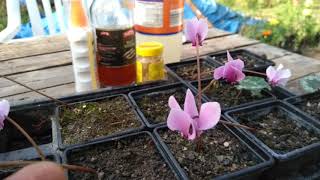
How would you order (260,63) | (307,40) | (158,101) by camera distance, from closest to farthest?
(158,101)
(260,63)
(307,40)

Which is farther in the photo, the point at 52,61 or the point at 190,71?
the point at 52,61

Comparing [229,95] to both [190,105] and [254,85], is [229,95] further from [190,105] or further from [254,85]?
[190,105]

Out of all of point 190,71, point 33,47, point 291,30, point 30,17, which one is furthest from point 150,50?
point 291,30

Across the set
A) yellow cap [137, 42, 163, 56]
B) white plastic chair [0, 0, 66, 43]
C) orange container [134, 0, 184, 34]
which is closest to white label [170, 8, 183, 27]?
orange container [134, 0, 184, 34]

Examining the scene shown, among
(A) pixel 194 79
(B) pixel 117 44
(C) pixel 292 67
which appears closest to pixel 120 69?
(B) pixel 117 44

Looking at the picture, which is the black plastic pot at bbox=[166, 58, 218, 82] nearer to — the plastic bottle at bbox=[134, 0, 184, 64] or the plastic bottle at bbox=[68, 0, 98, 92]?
the plastic bottle at bbox=[134, 0, 184, 64]

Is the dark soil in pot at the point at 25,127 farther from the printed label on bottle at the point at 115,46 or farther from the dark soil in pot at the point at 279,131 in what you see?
the dark soil in pot at the point at 279,131

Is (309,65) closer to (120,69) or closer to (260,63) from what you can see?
(260,63)
